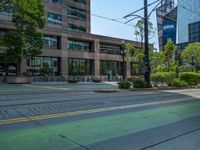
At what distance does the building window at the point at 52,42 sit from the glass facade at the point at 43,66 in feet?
7.90

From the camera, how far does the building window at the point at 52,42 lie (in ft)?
158

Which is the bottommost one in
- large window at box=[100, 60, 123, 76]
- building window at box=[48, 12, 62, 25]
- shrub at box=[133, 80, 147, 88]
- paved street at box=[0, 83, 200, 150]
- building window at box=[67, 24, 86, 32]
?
paved street at box=[0, 83, 200, 150]

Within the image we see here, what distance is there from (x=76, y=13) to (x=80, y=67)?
12.6 metres

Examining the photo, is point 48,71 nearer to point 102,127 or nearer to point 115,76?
point 115,76

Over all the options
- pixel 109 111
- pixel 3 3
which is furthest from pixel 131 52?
pixel 109 111

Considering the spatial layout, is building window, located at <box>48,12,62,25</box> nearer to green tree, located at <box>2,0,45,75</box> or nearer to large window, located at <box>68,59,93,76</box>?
large window, located at <box>68,59,93,76</box>

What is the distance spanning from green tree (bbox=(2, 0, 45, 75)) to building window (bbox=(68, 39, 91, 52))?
18847 millimetres

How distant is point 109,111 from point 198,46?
138ft

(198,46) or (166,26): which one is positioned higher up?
(166,26)

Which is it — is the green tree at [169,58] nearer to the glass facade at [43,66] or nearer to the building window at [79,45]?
the building window at [79,45]

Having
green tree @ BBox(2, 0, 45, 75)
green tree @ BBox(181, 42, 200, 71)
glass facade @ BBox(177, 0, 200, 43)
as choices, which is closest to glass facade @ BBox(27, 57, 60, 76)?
green tree @ BBox(2, 0, 45, 75)

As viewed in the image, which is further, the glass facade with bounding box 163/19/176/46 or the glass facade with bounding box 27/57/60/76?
the glass facade with bounding box 163/19/176/46

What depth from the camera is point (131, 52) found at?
41062mm

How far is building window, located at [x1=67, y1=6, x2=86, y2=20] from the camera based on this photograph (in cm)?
5550
